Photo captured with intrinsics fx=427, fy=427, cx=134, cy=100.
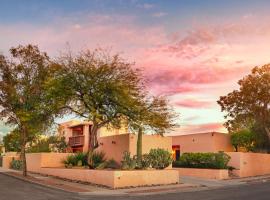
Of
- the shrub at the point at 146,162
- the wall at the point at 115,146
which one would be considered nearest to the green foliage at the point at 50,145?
the wall at the point at 115,146

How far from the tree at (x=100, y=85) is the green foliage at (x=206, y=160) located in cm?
958

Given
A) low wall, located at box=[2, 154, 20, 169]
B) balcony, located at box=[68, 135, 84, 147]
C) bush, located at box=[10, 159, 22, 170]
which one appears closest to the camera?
bush, located at box=[10, 159, 22, 170]

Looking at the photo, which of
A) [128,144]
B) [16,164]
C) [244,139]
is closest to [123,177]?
[128,144]

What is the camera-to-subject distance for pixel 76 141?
58.6 meters

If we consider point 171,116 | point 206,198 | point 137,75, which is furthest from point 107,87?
point 206,198

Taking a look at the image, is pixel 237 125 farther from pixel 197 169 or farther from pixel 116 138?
pixel 116 138

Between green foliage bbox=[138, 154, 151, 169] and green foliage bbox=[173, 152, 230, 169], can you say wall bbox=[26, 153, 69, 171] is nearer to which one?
green foliage bbox=[138, 154, 151, 169]

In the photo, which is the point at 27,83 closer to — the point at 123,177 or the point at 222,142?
the point at 123,177

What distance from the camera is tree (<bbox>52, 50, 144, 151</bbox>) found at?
31.5 metres

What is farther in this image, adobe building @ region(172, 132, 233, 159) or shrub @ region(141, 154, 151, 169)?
adobe building @ region(172, 132, 233, 159)

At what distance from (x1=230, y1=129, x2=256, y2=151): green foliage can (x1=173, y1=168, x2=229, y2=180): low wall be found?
40.8 feet

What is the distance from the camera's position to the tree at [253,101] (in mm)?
49531

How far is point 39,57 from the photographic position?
3528cm

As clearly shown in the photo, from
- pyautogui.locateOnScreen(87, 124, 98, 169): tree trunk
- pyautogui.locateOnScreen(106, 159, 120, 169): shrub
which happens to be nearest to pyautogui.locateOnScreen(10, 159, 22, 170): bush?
pyautogui.locateOnScreen(106, 159, 120, 169): shrub
